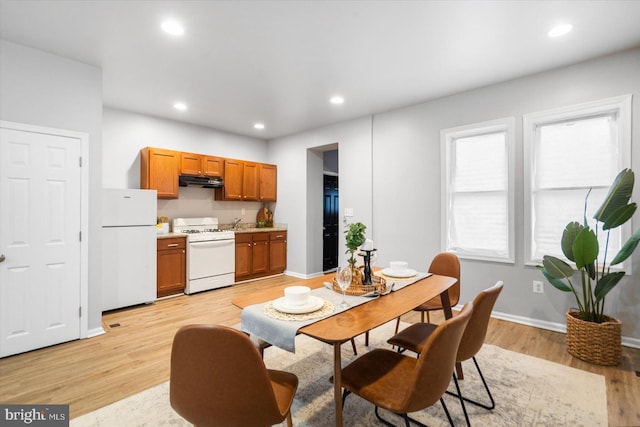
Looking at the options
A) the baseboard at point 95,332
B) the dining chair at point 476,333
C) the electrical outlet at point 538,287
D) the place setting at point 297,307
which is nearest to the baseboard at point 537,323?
the electrical outlet at point 538,287

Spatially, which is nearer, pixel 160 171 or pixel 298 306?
pixel 298 306

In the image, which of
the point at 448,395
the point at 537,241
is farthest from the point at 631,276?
the point at 448,395

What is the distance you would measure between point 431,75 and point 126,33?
3022mm

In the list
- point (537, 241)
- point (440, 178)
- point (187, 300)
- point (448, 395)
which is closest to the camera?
point (448, 395)

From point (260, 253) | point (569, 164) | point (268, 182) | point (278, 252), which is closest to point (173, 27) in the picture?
point (268, 182)

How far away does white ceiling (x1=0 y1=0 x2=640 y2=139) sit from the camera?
2.31 meters

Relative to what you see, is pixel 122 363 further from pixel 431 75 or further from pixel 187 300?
pixel 431 75

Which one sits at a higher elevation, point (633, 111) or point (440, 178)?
point (633, 111)

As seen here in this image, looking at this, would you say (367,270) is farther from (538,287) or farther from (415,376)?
(538,287)

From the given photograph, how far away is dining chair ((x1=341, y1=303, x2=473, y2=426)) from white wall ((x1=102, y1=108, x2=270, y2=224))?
4.50 m

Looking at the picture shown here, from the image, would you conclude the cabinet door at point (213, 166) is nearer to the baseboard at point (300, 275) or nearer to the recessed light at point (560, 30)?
the baseboard at point (300, 275)

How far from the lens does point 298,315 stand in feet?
5.18

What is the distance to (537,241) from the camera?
338 cm

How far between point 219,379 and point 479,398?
6.11 ft
